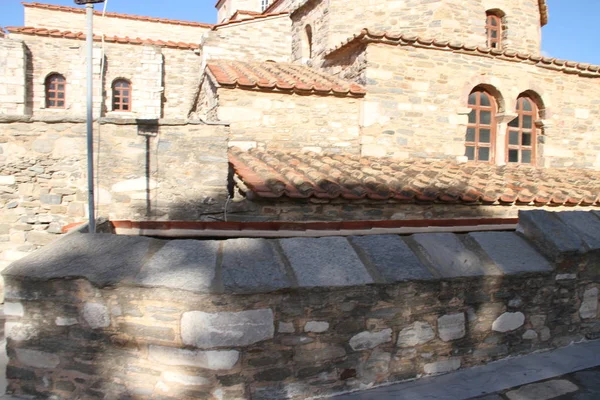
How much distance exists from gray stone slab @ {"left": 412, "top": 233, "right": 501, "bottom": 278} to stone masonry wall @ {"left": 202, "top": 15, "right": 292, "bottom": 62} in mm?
10367

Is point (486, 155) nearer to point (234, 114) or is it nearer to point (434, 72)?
point (434, 72)

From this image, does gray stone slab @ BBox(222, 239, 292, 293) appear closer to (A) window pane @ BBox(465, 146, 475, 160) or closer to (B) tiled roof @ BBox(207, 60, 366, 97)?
(B) tiled roof @ BBox(207, 60, 366, 97)

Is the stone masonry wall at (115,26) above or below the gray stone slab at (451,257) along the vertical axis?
above

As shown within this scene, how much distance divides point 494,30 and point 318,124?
17.2 ft

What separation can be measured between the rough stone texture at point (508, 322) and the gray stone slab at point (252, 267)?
1.30 meters

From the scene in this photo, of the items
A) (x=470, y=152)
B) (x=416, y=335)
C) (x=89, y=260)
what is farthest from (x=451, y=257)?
(x=470, y=152)

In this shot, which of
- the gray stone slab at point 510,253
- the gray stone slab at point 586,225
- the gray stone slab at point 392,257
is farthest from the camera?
the gray stone slab at point 586,225

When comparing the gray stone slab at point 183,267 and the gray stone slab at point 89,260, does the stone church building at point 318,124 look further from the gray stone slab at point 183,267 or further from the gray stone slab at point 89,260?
the gray stone slab at point 183,267

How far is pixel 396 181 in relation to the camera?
6.10 m

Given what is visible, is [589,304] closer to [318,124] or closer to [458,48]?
[318,124]

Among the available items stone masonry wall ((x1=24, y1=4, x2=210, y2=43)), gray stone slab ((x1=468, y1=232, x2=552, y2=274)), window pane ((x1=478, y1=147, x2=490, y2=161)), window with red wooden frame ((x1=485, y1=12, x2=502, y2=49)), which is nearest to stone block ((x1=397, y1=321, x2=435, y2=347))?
gray stone slab ((x1=468, y1=232, x2=552, y2=274))

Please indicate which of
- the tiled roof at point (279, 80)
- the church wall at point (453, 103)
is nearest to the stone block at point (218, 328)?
the tiled roof at point (279, 80)

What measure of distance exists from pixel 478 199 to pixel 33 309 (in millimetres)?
5383

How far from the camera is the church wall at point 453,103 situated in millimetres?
7797
